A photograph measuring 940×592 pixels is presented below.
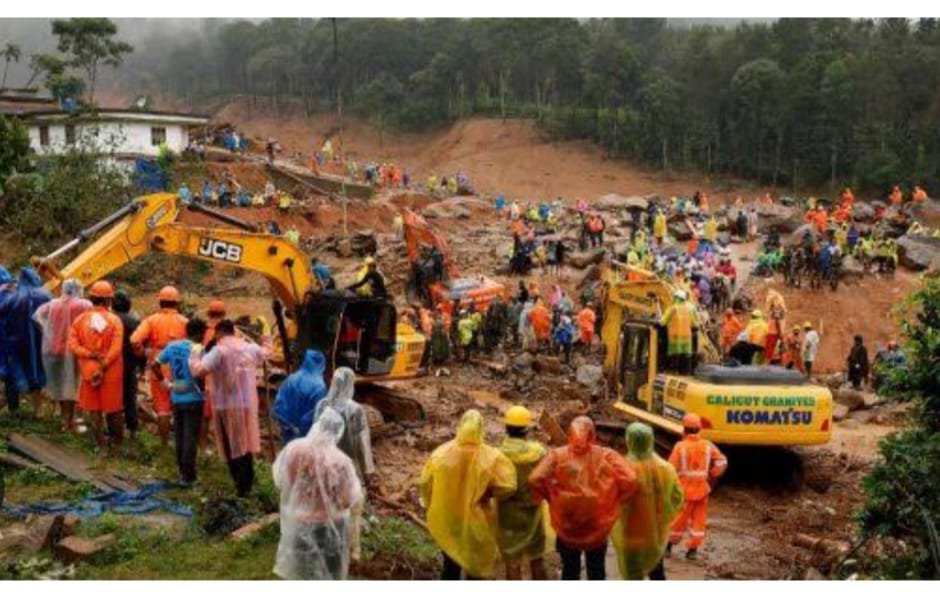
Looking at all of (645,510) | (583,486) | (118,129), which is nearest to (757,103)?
(118,129)

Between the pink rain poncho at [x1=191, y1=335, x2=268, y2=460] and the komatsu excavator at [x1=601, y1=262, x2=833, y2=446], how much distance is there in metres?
5.25

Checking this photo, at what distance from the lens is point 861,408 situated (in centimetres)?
1845

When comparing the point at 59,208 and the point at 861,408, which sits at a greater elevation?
the point at 59,208

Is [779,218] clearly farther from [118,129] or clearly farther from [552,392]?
[118,129]

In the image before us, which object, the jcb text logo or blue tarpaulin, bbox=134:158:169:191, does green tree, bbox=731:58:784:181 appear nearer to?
blue tarpaulin, bbox=134:158:169:191

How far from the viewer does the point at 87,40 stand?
50.5m

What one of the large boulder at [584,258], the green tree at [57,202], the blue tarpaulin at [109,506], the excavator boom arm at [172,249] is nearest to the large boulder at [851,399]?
the excavator boom arm at [172,249]

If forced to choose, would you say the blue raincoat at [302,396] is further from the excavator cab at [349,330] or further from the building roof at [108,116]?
the building roof at [108,116]

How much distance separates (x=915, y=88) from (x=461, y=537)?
5698cm

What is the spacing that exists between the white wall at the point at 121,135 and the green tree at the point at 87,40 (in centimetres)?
780

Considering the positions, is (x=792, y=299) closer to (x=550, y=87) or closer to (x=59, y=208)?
(x=59, y=208)

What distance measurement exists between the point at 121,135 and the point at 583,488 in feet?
124

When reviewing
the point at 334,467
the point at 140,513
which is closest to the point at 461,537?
the point at 334,467

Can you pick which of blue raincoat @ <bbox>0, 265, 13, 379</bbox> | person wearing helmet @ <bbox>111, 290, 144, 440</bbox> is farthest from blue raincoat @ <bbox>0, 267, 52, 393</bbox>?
person wearing helmet @ <bbox>111, 290, 144, 440</bbox>
